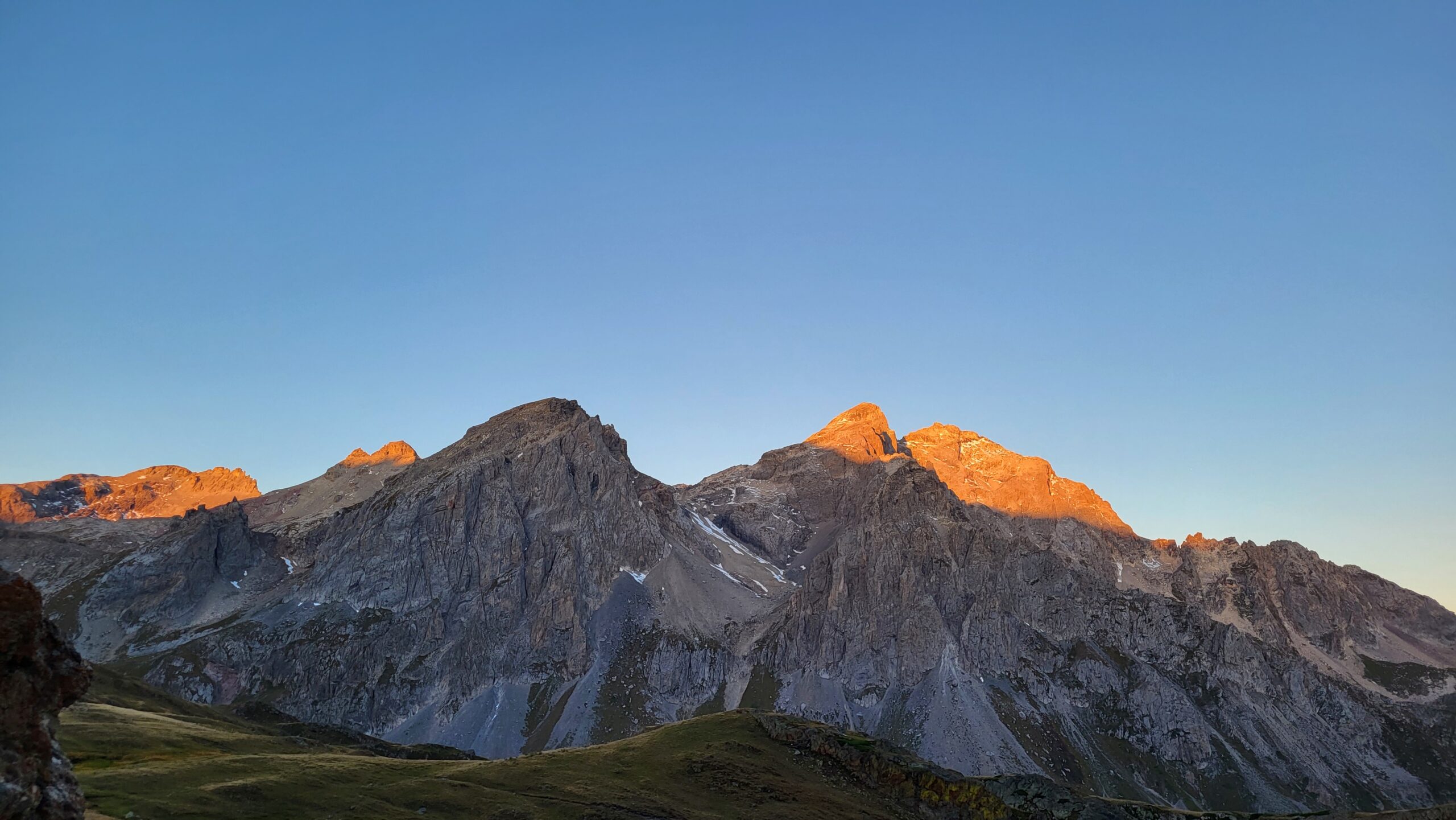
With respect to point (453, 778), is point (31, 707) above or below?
above

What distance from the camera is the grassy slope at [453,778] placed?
3115 inches

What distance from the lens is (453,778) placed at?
99188 millimetres

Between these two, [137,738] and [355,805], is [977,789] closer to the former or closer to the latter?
[355,805]

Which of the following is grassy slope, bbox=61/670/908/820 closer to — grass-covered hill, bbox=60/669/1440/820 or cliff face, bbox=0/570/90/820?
grass-covered hill, bbox=60/669/1440/820

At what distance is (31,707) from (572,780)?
71.9 m

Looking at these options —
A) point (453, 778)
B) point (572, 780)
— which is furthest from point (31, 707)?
point (572, 780)

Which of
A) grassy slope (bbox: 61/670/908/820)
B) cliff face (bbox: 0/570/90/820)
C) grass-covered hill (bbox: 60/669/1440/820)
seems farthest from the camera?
grass-covered hill (bbox: 60/669/1440/820)

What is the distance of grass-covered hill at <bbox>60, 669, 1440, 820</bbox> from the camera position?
80438 millimetres

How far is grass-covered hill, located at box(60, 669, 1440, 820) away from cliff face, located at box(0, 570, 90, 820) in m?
34.6

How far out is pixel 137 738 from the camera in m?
105

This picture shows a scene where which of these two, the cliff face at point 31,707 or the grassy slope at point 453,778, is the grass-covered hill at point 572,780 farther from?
the cliff face at point 31,707

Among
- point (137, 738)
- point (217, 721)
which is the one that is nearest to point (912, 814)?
point (137, 738)

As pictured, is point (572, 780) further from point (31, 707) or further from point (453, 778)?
point (31, 707)

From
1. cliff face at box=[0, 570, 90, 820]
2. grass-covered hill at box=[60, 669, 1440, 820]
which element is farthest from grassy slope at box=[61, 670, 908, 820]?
cliff face at box=[0, 570, 90, 820]
